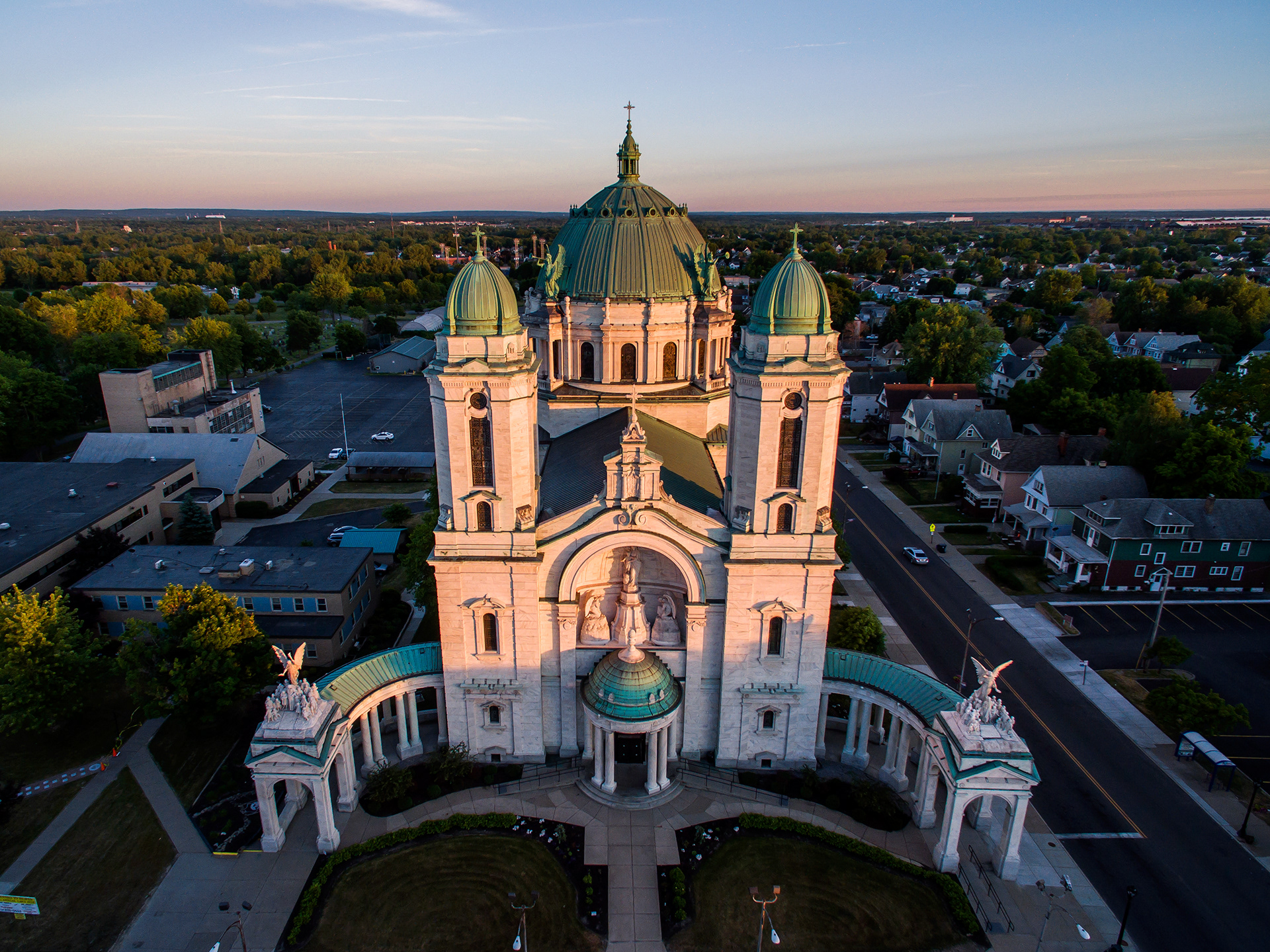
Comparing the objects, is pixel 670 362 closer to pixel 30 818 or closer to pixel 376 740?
pixel 376 740

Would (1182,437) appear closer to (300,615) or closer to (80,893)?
(300,615)

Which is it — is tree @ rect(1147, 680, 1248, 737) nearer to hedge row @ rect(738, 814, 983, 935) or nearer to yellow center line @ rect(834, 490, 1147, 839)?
yellow center line @ rect(834, 490, 1147, 839)

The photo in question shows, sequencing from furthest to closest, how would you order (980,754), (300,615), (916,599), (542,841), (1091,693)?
(916,599) → (300,615) → (1091,693) → (542,841) → (980,754)

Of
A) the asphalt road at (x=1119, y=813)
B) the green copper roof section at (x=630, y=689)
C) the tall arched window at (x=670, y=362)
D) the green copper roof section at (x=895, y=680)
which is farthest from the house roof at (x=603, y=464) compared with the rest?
the asphalt road at (x=1119, y=813)

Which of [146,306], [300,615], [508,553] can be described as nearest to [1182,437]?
[508,553]

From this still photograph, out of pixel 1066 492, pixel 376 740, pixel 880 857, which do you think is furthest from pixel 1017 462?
pixel 376 740

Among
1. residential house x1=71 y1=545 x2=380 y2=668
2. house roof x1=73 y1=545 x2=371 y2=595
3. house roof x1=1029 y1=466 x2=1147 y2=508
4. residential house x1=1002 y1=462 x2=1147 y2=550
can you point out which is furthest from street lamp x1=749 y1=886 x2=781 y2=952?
house roof x1=1029 y1=466 x2=1147 y2=508
